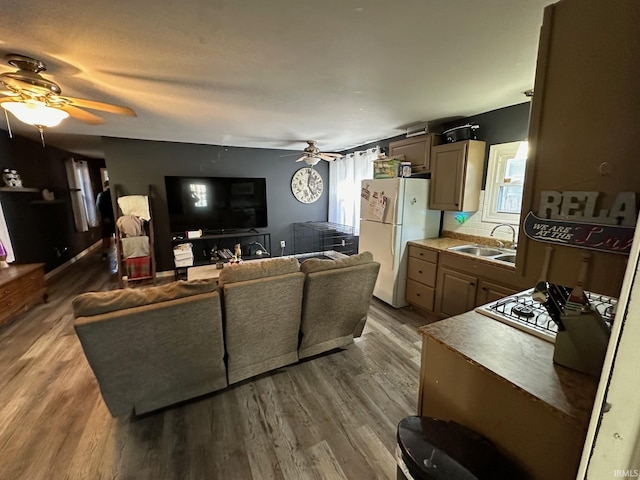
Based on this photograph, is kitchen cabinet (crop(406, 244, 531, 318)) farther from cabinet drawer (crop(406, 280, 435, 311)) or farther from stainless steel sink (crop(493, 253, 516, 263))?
stainless steel sink (crop(493, 253, 516, 263))

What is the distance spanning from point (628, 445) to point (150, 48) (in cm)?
236

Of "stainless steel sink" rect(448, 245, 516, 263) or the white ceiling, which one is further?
"stainless steel sink" rect(448, 245, 516, 263)

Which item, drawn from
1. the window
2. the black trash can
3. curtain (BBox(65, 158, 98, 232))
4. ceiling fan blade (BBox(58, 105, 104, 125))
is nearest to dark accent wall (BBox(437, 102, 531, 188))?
the window

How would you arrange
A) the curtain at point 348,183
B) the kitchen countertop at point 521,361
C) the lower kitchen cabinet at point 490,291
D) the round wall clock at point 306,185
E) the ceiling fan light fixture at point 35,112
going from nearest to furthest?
the kitchen countertop at point 521,361 → the ceiling fan light fixture at point 35,112 → the lower kitchen cabinet at point 490,291 → the curtain at point 348,183 → the round wall clock at point 306,185

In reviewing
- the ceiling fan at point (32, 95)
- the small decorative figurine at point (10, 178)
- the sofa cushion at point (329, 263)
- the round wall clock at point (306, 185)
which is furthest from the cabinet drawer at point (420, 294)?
the small decorative figurine at point (10, 178)

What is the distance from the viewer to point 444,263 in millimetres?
2836

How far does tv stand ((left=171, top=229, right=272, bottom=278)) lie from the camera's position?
15.0ft

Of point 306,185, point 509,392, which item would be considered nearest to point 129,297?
point 509,392

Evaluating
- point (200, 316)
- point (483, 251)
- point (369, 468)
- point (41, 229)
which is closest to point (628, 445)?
point (369, 468)

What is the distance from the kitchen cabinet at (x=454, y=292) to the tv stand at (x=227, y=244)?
318 cm

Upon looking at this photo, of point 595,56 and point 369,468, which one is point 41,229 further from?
point 595,56

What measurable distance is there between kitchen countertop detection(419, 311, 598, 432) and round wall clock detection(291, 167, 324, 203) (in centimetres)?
458

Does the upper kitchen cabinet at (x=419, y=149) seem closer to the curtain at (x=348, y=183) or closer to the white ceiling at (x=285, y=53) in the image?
the white ceiling at (x=285, y=53)

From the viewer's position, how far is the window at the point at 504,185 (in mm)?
2705
